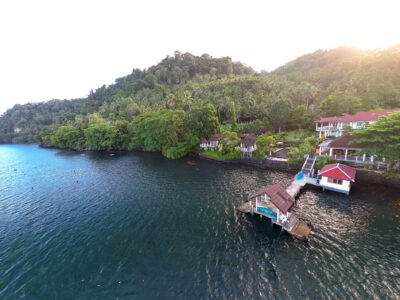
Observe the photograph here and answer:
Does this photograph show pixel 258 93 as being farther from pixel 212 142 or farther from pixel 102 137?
pixel 102 137

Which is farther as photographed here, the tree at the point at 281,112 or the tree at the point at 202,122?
the tree at the point at 281,112

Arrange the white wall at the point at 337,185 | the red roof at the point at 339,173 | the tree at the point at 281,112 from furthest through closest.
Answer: the tree at the point at 281,112
the red roof at the point at 339,173
the white wall at the point at 337,185

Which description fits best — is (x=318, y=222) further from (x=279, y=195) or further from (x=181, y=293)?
(x=181, y=293)

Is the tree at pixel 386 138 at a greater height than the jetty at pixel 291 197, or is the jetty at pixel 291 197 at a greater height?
the tree at pixel 386 138

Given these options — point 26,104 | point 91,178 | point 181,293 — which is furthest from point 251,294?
point 26,104

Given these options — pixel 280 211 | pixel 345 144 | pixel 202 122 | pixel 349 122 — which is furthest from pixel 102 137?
pixel 349 122

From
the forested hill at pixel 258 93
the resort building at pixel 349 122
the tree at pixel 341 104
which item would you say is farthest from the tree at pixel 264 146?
the tree at pixel 341 104

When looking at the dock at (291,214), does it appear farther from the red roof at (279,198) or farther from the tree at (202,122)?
the tree at (202,122)

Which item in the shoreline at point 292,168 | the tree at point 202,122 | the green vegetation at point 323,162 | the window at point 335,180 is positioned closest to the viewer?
the window at point 335,180
